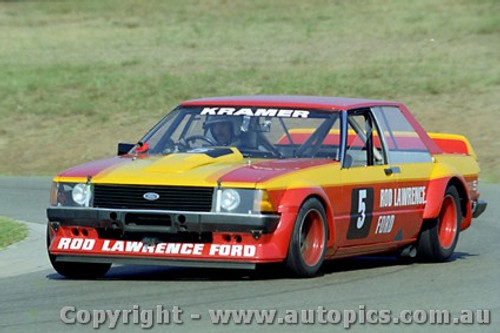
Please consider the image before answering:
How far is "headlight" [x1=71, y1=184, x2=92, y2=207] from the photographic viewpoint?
976 cm

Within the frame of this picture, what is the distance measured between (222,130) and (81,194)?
1468mm

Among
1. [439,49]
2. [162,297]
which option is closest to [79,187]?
[162,297]

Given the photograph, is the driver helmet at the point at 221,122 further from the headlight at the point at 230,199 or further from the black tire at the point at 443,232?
the black tire at the point at 443,232

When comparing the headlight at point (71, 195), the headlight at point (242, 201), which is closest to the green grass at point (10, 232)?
the headlight at point (71, 195)

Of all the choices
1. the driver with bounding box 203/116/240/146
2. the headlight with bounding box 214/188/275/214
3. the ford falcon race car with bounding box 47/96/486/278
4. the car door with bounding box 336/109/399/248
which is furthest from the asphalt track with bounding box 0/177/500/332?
the driver with bounding box 203/116/240/146

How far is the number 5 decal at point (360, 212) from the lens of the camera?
10391 mm

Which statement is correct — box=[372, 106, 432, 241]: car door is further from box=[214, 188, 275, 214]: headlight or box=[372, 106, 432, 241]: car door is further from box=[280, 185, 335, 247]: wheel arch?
box=[214, 188, 275, 214]: headlight

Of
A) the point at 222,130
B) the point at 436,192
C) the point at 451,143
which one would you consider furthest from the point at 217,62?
the point at 222,130

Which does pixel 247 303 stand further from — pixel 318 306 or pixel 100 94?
pixel 100 94

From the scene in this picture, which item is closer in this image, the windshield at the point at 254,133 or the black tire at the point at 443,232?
the windshield at the point at 254,133

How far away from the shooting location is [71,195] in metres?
9.85

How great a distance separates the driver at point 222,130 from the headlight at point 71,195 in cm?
135

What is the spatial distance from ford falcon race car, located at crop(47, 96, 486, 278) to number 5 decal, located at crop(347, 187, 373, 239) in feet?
0.04

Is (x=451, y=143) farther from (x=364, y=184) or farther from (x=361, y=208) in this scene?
(x=361, y=208)
